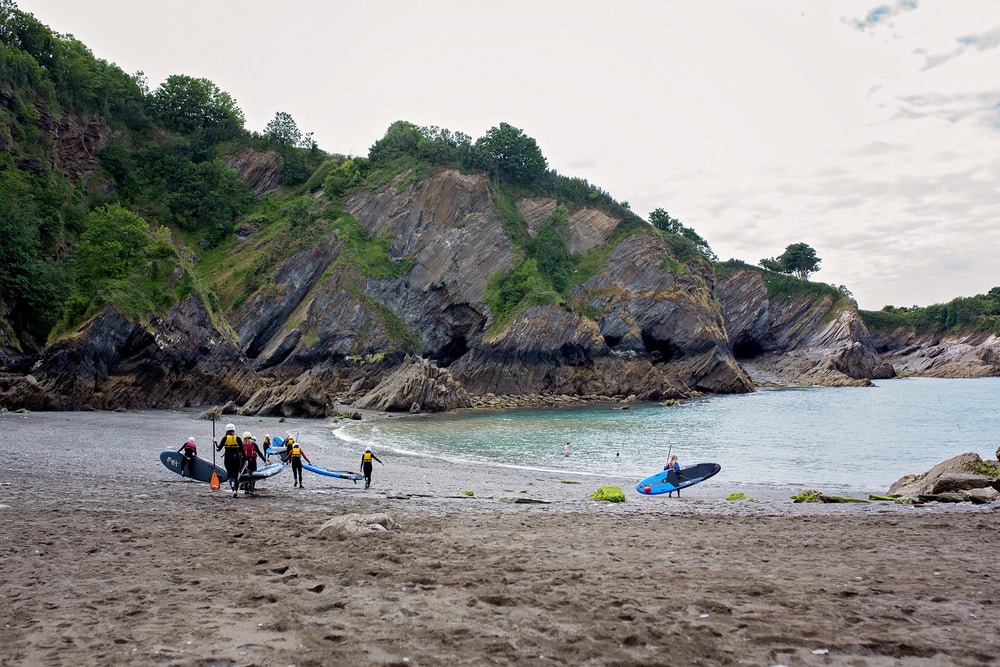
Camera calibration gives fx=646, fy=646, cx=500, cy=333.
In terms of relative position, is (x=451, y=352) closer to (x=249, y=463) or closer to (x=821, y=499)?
(x=821, y=499)

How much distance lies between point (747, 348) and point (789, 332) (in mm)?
7067

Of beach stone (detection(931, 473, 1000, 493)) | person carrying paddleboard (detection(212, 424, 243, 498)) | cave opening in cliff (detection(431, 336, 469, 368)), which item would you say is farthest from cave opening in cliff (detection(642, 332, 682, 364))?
person carrying paddleboard (detection(212, 424, 243, 498))

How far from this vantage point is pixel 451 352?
252 feet

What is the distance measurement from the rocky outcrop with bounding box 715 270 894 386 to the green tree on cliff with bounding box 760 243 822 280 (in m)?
15.3

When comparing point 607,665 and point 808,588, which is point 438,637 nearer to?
point 607,665

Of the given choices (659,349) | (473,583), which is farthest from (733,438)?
(659,349)

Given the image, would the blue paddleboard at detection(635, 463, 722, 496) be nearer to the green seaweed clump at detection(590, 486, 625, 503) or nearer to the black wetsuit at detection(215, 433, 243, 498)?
the green seaweed clump at detection(590, 486, 625, 503)

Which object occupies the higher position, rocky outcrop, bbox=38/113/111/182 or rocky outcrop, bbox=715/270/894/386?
rocky outcrop, bbox=38/113/111/182

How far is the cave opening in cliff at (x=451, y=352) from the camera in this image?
75.9 meters

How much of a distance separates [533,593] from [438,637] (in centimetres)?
163

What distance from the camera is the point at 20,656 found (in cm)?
496

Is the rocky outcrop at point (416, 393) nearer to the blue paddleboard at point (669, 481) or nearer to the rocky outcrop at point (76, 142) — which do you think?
the blue paddleboard at point (669, 481)

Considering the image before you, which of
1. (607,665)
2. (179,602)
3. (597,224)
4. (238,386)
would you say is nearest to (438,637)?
(607,665)

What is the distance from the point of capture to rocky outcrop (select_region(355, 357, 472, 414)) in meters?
52.2
